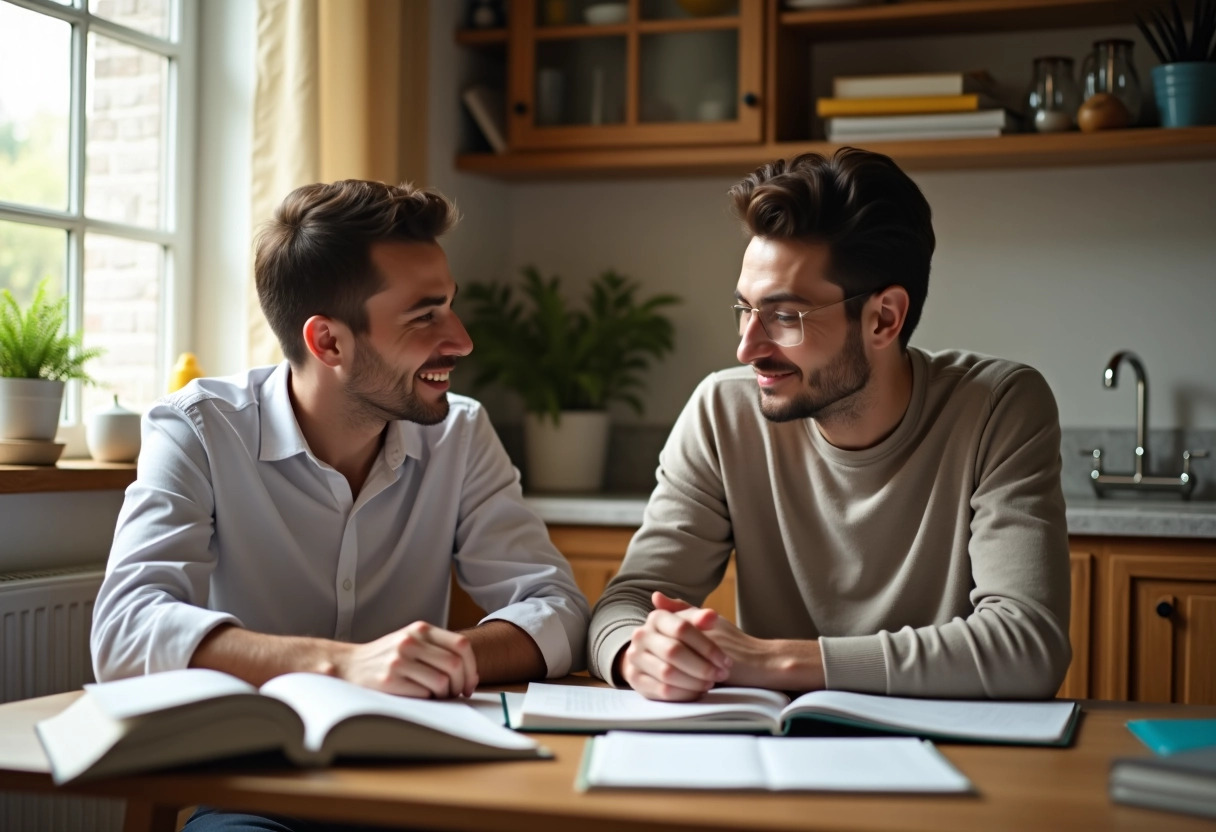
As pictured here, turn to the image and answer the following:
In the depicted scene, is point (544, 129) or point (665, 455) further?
point (544, 129)

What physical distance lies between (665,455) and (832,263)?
15.5 inches

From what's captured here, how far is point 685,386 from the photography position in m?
3.65

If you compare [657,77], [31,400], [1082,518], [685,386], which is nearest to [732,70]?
[657,77]

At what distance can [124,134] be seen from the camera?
2787 mm

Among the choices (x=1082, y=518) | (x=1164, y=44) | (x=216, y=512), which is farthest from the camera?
(x=1164, y=44)

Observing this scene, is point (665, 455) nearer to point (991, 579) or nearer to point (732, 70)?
point (991, 579)

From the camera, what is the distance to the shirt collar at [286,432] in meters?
1.77

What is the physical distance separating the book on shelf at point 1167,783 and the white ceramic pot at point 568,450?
242cm

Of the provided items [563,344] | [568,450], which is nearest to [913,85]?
[563,344]

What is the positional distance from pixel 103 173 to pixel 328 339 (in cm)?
120

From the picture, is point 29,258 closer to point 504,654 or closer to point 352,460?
point 352,460

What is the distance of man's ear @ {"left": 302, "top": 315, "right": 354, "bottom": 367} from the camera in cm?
184

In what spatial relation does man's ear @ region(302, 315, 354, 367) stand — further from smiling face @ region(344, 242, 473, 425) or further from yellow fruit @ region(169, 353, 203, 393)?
yellow fruit @ region(169, 353, 203, 393)

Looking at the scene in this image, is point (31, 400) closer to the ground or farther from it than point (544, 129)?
closer to the ground
